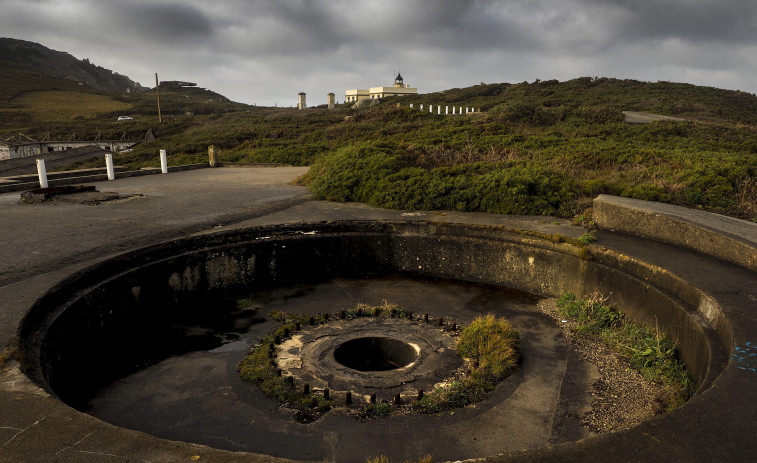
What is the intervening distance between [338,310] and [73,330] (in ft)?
10.9

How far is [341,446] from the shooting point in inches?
155

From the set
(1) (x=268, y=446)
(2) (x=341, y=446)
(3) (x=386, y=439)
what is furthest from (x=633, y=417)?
(1) (x=268, y=446)

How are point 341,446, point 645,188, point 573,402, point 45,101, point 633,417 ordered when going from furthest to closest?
point 45,101 < point 645,188 < point 573,402 < point 633,417 < point 341,446

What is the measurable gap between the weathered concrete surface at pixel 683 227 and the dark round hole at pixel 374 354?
13.6 feet

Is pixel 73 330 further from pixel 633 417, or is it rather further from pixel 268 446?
pixel 633 417

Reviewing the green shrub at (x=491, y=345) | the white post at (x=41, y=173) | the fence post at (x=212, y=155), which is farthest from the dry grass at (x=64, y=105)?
the green shrub at (x=491, y=345)

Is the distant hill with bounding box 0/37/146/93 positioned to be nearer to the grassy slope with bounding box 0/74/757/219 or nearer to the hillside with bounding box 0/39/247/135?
the hillside with bounding box 0/39/247/135

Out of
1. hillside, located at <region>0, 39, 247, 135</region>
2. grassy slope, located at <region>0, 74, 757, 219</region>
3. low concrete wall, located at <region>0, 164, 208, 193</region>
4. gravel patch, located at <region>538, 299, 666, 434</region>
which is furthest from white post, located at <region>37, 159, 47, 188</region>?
hillside, located at <region>0, 39, 247, 135</region>

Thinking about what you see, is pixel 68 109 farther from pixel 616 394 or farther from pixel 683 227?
pixel 616 394

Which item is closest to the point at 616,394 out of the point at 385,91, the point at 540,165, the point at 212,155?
the point at 540,165

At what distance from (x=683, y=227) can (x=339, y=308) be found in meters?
5.05

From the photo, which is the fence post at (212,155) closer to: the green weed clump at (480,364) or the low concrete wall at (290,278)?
the low concrete wall at (290,278)

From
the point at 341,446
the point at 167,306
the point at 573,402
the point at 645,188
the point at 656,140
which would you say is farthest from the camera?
the point at 656,140

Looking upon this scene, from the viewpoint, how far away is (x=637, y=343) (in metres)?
5.63
